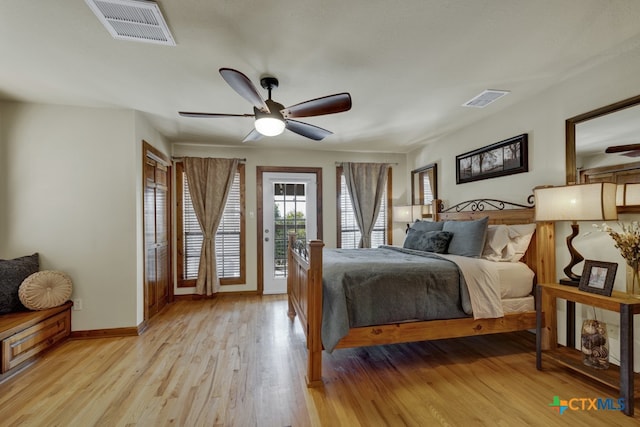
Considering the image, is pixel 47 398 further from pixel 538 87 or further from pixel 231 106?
pixel 538 87

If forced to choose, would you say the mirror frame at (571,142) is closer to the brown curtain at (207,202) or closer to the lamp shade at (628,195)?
the lamp shade at (628,195)

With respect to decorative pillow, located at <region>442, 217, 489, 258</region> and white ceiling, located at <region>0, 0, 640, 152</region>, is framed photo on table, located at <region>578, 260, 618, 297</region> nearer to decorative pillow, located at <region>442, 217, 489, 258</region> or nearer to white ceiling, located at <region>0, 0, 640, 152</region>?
decorative pillow, located at <region>442, 217, 489, 258</region>

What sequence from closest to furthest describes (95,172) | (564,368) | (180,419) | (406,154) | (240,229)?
1. (180,419)
2. (564,368)
3. (95,172)
4. (240,229)
5. (406,154)

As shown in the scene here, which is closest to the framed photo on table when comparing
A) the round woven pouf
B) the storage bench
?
the storage bench

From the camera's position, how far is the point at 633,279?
195 cm

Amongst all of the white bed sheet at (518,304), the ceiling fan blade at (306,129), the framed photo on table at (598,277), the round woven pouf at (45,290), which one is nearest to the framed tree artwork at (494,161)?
the framed photo on table at (598,277)

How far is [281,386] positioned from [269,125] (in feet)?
6.69

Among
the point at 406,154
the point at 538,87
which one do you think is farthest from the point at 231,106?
the point at 406,154

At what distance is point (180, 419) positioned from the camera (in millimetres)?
1777

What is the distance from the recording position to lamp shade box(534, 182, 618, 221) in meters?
1.99

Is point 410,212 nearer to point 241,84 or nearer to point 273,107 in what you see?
point 273,107

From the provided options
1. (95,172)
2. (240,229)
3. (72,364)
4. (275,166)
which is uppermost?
(275,166)

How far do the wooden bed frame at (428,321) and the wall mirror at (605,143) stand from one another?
553 mm

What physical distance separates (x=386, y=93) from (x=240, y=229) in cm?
309
